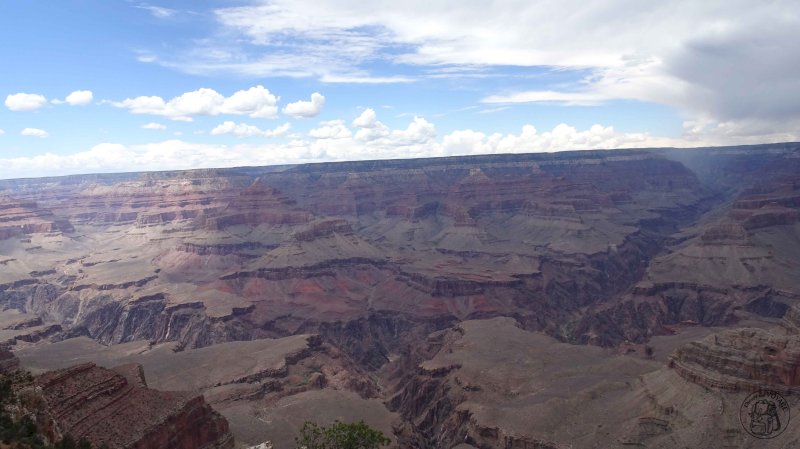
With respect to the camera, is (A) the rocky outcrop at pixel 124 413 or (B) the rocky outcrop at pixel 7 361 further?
(B) the rocky outcrop at pixel 7 361

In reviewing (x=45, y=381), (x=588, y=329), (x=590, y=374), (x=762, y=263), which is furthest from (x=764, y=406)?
(x=762, y=263)

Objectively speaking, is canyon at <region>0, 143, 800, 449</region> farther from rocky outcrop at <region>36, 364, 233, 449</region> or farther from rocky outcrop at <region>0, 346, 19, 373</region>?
rocky outcrop at <region>0, 346, 19, 373</region>

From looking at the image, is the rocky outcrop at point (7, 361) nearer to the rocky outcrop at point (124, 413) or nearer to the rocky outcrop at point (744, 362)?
the rocky outcrop at point (124, 413)

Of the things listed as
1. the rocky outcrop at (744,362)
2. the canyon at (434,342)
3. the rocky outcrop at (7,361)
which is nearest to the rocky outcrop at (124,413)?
the canyon at (434,342)

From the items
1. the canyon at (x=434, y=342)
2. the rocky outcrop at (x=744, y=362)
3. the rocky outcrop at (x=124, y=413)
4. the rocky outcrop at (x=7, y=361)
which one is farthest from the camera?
the rocky outcrop at (x=7, y=361)

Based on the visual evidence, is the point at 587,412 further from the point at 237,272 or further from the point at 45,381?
the point at 237,272
